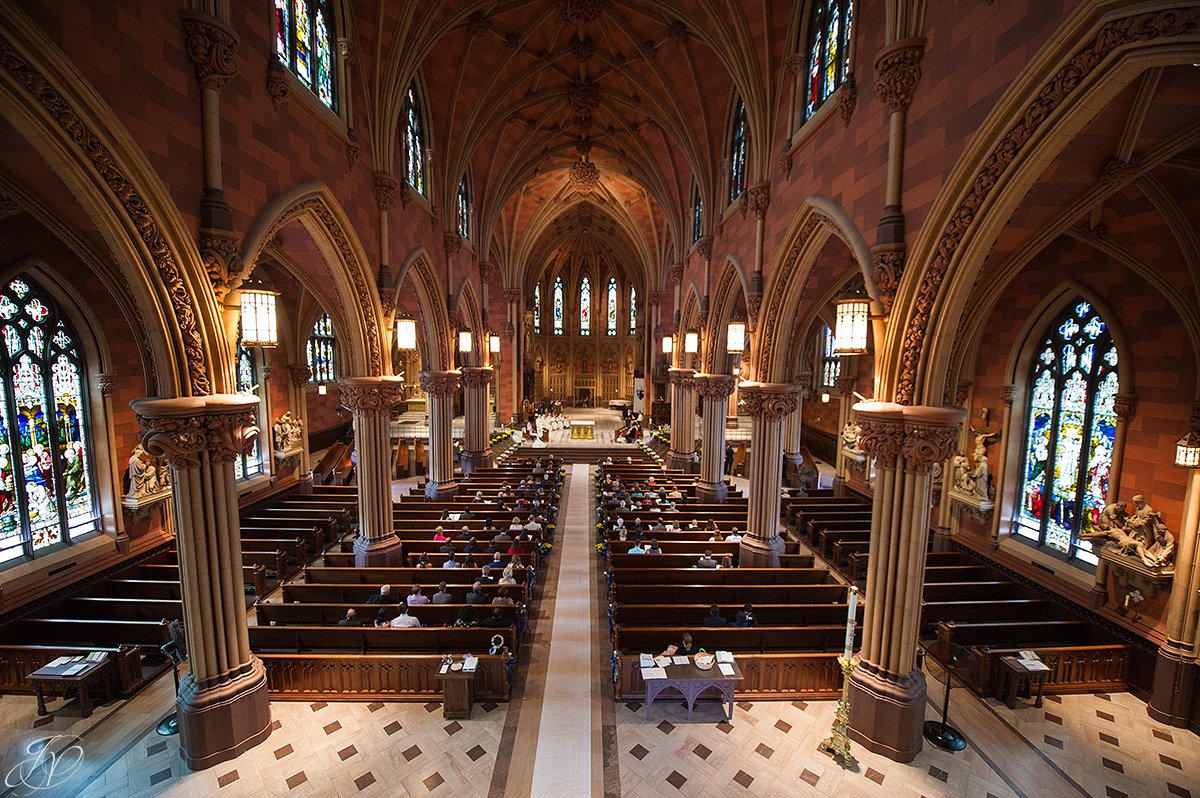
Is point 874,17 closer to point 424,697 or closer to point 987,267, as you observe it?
point 987,267

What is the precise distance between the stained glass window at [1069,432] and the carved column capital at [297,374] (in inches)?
889

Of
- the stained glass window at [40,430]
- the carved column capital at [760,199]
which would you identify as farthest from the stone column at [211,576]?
the carved column capital at [760,199]

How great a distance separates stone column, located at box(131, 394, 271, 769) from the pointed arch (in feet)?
6.91

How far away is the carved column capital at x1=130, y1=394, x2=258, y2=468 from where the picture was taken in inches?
232

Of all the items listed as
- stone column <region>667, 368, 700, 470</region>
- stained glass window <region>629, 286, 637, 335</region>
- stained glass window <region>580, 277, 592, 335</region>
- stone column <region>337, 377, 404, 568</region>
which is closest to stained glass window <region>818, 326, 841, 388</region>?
stone column <region>667, 368, 700, 470</region>

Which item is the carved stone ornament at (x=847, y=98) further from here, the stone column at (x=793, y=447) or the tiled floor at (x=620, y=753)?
the stone column at (x=793, y=447)

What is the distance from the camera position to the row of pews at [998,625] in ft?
27.0

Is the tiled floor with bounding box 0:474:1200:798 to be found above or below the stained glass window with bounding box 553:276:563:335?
below

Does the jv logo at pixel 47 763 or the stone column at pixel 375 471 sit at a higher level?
the stone column at pixel 375 471

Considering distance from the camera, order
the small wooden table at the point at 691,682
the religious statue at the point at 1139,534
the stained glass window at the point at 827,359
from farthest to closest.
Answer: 1. the stained glass window at the point at 827,359
2. the religious statue at the point at 1139,534
3. the small wooden table at the point at 691,682

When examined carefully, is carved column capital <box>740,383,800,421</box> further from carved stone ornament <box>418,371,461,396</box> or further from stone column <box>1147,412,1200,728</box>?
carved stone ornament <box>418,371,461,396</box>

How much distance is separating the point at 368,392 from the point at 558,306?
3600cm

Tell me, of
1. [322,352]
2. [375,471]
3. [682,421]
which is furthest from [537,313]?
[375,471]

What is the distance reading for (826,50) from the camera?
31.3 ft
